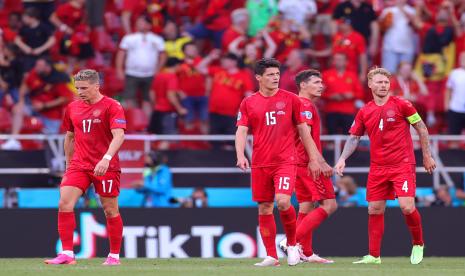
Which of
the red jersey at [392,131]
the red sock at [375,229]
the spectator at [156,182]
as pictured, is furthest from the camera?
the spectator at [156,182]

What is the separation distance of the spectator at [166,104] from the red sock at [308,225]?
6.55 meters

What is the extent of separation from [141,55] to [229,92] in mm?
1752

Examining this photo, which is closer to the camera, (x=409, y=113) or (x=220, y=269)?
(x=220, y=269)

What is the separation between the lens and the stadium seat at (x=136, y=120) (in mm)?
21078

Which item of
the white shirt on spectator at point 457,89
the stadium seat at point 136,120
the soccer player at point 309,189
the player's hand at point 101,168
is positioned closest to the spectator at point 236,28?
the stadium seat at point 136,120

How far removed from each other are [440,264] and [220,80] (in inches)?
285

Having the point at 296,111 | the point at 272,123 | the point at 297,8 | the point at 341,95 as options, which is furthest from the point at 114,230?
the point at 297,8

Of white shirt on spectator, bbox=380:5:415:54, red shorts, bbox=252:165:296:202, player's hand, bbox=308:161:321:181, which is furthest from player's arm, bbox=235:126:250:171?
white shirt on spectator, bbox=380:5:415:54

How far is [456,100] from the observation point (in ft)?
68.8

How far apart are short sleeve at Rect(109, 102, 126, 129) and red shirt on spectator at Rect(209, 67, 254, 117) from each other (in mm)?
7302

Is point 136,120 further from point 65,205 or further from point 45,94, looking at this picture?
point 65,205

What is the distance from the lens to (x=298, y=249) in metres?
14.2

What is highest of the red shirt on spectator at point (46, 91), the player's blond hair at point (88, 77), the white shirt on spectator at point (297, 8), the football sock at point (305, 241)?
the white shirt on spectator at point (297, 8)

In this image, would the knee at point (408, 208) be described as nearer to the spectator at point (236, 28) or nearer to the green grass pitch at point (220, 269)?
the green grass pitch at point (220, 269)
